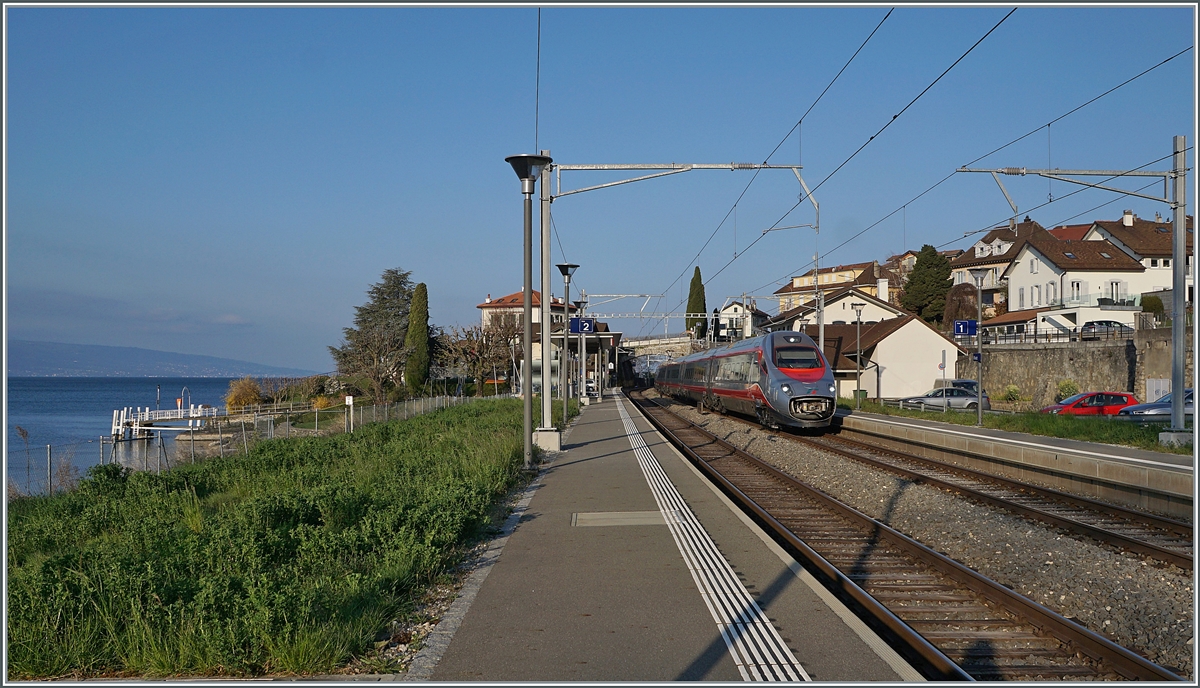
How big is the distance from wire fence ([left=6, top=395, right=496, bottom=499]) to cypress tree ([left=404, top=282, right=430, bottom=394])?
57.2 ft

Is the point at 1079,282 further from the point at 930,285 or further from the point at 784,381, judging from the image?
the point at 784,381

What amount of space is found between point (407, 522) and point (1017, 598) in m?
5.76

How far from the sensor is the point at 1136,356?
1681 inches

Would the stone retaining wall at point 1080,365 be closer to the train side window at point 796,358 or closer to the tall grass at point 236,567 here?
the train side window at point 796,358

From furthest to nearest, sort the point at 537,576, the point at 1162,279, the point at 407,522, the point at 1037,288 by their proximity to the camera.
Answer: the point at 1037,288
the point at 1162,279
the point at 407,522
the point at 537,576

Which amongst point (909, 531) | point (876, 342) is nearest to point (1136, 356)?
point (876, 342)

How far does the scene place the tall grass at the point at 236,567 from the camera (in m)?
5.60

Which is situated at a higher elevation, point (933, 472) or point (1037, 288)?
point (1037, 288)

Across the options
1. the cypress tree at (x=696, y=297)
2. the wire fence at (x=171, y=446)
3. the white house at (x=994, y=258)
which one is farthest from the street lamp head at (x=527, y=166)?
the cypress tree at (x=696, y=297)

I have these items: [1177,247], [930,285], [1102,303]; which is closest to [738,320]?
[930,285]

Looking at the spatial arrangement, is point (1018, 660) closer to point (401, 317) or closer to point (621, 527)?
point (621, 527)

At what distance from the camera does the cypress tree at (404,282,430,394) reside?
80250mm

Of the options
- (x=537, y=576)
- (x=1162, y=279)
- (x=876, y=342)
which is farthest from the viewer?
(x=1162, y=279)

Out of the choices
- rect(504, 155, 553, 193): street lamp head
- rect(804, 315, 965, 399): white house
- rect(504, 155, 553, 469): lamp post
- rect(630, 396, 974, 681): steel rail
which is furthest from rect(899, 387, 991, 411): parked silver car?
rect(630, 396, 974, 681): steel rail
